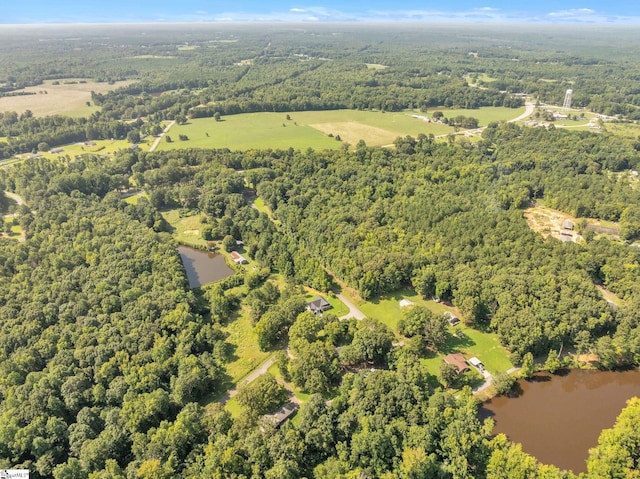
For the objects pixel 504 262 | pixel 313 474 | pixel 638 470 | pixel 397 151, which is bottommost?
pixel 313 474

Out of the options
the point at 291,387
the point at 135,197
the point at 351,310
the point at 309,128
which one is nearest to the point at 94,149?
the point at 135,197

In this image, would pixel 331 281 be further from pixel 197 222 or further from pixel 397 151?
pixel 397 151

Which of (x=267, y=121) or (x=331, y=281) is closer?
(x=331, y=281)

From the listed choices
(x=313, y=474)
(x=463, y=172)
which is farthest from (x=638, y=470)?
(x=463, y=172)

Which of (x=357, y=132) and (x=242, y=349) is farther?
(x=357, y=132)

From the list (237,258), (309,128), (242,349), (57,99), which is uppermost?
(57,99)

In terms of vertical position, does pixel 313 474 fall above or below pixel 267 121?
below

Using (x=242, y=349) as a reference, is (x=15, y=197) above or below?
above

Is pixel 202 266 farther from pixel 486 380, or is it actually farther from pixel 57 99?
pixel 57 99

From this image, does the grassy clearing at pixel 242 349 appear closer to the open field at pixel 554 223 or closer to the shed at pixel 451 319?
the shed at pixel 451 319
